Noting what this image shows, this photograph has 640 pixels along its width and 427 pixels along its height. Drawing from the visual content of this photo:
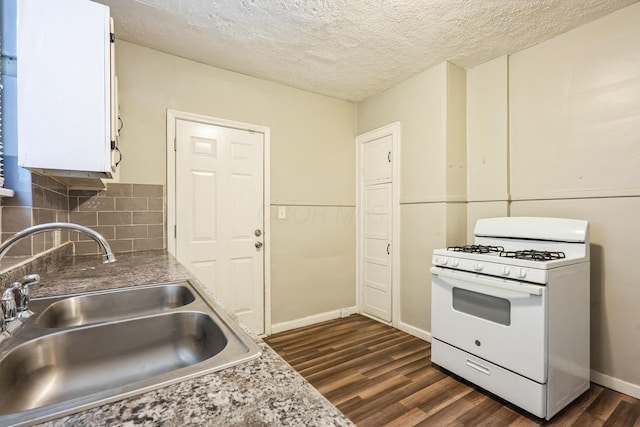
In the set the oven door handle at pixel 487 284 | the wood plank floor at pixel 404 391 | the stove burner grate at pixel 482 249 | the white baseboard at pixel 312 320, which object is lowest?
the wood plank floor at pixel 404 391

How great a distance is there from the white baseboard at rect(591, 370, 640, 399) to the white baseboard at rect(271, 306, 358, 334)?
213cm

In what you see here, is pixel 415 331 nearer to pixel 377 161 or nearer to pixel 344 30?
pixel 377 161

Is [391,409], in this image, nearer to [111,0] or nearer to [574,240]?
[574,240]

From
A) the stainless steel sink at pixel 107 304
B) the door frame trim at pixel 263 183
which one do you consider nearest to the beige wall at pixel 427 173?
the door frame trim at pixel 263 183

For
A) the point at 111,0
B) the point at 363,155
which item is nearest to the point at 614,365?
the point at 363,155

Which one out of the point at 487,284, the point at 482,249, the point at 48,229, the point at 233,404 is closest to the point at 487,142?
the point at 482,249

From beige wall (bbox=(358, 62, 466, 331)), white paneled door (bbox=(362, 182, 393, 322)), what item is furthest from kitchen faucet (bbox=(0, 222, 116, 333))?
white paneled door (bbox=(362, 182, 393, 322))

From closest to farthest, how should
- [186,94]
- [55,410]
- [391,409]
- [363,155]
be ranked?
[55,410] < [391,409] < [186,94] < [363,155]

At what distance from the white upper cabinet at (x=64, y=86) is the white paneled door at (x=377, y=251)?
8.33ft

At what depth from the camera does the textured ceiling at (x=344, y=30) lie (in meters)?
1.91

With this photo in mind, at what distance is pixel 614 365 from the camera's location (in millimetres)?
2000

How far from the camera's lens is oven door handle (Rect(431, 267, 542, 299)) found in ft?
5.59

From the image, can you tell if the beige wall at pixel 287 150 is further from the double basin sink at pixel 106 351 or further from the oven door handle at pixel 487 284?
the double basin sink at pixel 106 351

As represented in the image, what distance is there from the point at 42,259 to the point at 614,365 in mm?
3479
